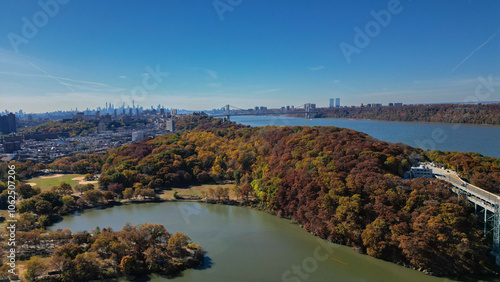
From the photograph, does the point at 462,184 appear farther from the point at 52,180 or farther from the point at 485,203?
the point at 52,180

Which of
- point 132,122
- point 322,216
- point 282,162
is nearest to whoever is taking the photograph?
point 322,216

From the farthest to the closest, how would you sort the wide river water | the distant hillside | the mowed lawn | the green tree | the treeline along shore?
the distant hillside, the mowed lawn, the wide river water, the treeline along shore, the green tree

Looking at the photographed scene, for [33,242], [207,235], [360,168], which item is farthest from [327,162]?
[33,242]

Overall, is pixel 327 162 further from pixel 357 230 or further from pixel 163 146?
pixel 163 146

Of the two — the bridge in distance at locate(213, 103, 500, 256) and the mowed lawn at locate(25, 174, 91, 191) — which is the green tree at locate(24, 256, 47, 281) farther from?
the bridge in distance at locate(213, 103, 500, 256)

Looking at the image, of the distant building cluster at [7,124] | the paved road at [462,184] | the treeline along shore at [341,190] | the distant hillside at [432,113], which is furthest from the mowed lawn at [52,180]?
the distant hillside at [432,113]


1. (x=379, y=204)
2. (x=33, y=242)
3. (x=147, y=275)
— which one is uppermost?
(x=379, y=204)

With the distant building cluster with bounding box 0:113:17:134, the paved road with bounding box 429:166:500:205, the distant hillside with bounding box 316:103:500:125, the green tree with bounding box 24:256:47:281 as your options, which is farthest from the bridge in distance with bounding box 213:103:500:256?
the distant building cluster with bounding box 0:113:17:134
